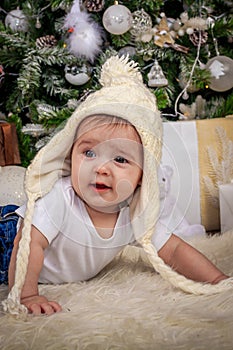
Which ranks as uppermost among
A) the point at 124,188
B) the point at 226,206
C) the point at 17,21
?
the point at 17,21

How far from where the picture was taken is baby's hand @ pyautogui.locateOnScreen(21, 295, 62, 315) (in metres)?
0.90

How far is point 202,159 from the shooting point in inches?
68.7

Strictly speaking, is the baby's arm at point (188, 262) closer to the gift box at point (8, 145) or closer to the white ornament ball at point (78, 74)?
the gift box at point (8, 145)

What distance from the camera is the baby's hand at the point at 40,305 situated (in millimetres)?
896

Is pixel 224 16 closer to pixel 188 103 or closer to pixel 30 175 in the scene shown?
pixel 188 103

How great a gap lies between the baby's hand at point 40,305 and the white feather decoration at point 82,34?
114 centimetres

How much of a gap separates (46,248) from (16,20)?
3.84ft

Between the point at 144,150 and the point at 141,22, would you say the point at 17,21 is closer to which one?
the point at 141,22

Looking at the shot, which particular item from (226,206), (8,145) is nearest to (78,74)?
(8,145)

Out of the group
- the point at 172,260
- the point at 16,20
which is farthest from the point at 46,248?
the point at 16,20

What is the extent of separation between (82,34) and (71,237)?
3.29 ft

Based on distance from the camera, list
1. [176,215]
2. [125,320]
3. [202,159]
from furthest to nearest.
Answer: [202,159] < [176,215] < [125,320]

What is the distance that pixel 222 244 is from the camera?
1.35m

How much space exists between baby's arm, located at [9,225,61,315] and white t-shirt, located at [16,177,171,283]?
2 cm
